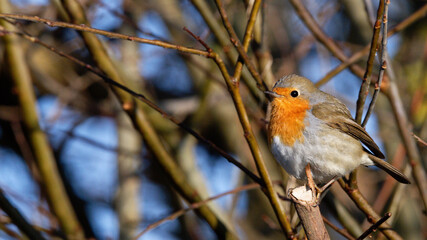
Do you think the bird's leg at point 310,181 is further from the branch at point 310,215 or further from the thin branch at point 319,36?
the thin branch at point 319,36

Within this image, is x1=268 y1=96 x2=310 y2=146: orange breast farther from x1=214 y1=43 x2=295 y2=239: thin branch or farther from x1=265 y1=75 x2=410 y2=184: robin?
x1=214 y1=43 x2=295 y2=239: thin branch

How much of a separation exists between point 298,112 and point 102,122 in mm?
3053

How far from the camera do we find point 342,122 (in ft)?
10.6

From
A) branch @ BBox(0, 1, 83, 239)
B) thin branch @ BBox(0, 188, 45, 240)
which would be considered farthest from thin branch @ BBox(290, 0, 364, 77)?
thin branch @ BBox(0, 188, 45, 240)

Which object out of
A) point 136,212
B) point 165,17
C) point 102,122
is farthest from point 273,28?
point 136,212

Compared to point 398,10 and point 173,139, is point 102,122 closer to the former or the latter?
point 173,139

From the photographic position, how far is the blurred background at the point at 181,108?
14.1 ft

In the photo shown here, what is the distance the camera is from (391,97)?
→ 3295 mm

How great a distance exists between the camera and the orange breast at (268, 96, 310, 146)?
10.1ft

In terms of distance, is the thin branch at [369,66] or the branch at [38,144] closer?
the thin branch at [369,66]

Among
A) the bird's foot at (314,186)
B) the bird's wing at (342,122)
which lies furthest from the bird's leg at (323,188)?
the bird's wing at (342,122)

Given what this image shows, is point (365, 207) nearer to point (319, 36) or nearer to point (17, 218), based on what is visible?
point (319, 36)

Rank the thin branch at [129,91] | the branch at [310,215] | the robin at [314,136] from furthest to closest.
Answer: the robin at [314,136], the thin branch at [129,91], the branch at [310,215]

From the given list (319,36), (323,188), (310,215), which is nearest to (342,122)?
(323,188)
